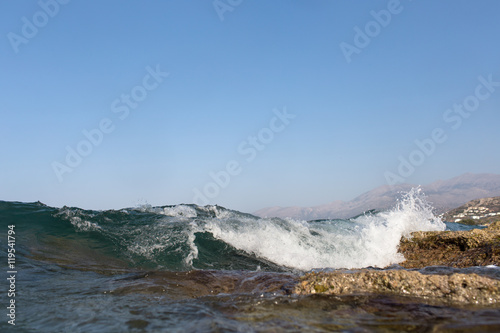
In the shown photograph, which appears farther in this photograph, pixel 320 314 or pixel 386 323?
pixel 320 314

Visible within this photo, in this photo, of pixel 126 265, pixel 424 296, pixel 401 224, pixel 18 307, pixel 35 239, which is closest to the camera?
pixel 424 296

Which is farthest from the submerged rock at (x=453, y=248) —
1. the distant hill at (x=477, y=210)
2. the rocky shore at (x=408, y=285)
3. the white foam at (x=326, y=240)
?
the distant hill at (x=477, y=210)

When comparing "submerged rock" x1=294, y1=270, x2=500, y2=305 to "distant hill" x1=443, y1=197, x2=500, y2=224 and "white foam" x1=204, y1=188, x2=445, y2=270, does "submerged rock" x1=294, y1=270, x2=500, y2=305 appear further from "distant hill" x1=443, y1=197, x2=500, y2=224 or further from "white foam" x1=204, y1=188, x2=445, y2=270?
"distant hill" x1=443, y1=197, x2=500, y2=224

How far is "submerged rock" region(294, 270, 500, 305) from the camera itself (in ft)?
10.3

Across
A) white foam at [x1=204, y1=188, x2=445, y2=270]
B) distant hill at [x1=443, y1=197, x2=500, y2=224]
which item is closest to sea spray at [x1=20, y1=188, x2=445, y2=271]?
→ white foam at [x1=204, y1=188, x2=445, y2=270]

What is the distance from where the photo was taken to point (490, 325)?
7.84ft

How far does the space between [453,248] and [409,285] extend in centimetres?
500

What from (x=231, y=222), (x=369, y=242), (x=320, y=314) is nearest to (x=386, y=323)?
(x=320, y=314)

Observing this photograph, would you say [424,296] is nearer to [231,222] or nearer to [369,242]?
[369,242]

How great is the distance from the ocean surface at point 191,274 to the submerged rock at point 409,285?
176 millimetres

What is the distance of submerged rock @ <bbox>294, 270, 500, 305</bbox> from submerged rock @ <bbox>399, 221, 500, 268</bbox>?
10.5ft

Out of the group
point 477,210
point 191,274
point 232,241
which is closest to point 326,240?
point 232,241

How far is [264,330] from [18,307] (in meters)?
2.97

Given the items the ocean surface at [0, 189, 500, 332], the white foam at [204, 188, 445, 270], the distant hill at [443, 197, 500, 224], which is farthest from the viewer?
the distant hill at [443, 197, 500, 224]
